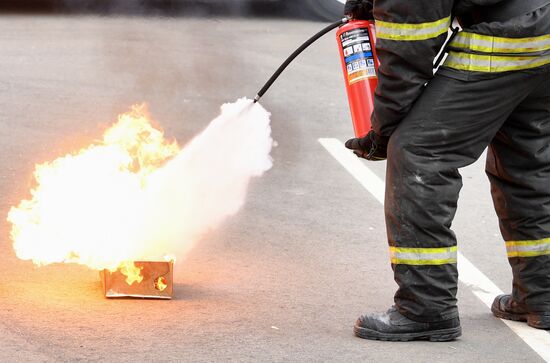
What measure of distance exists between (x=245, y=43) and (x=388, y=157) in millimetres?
8798

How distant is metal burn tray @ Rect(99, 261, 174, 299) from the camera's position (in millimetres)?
5078

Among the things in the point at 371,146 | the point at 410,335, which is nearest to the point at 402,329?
the point at 410,335

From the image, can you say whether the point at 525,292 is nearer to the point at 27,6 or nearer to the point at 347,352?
the point at 347,352

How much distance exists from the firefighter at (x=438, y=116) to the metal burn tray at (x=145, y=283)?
2.89ft

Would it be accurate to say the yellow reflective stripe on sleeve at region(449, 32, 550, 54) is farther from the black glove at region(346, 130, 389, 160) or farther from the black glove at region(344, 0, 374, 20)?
the black glove at region(344, 0, 374, 20)

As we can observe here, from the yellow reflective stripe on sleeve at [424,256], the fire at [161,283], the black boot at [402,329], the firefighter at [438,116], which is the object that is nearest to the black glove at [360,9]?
the firefighter at [438,116]

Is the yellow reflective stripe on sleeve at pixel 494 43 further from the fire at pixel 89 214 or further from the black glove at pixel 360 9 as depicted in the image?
the fire at pixel 89 214

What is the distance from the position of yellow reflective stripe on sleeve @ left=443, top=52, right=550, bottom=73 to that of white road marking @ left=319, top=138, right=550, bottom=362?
119 centimetres

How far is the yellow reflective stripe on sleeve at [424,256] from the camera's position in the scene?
4.72m

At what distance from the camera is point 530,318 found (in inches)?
202

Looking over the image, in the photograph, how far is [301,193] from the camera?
7520 millimetres

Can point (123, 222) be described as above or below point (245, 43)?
below

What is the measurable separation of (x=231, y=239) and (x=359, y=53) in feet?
5.45

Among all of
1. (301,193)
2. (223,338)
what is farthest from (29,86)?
(223,338)
